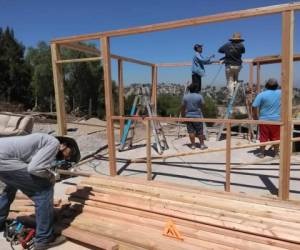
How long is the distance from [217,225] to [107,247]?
120 centimetres

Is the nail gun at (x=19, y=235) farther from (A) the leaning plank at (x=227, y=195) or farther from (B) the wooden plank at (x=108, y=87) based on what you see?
(B) the wooden plank at (x=108, y=87)

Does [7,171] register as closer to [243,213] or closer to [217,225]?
[217,225]

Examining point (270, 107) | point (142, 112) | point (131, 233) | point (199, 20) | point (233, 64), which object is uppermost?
point (199, 20)

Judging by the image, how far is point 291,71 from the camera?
13.4 feet

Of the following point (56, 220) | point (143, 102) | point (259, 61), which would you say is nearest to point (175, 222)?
point (56, 220)

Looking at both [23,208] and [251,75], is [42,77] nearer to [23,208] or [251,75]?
[251,75]

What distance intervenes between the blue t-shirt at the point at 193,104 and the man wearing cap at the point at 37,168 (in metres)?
4.38

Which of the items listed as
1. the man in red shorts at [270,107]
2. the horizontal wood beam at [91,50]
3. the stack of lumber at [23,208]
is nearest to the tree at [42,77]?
the horizontal wood beam at [91,50]

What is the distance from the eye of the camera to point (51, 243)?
3848 mm

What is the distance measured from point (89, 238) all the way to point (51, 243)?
45 cm

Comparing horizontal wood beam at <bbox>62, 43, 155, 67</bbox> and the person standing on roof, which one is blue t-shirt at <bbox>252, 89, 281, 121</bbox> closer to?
the person standing on roof

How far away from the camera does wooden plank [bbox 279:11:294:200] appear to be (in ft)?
13.1

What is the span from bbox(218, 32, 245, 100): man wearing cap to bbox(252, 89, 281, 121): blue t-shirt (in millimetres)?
1818

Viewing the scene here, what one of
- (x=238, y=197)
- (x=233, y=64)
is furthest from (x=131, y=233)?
(x=233, y=64)
